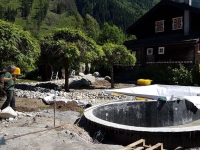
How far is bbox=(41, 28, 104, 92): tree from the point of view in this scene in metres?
15.0

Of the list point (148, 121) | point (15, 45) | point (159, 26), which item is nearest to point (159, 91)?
point (148, 121)

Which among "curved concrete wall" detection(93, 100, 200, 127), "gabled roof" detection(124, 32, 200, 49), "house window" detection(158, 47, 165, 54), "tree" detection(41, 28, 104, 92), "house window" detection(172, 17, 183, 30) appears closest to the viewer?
"curved concrete wall" detection(93, 100, 200, 127)

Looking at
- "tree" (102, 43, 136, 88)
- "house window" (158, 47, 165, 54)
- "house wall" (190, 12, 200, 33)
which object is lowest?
"tree" (102, 43, 136, 88)

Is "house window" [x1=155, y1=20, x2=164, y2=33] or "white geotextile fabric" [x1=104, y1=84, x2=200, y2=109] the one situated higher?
"house window" [x1=155, y1=20, x2=164, y2=33]

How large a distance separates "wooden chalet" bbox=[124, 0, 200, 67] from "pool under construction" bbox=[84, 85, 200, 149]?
11839mm

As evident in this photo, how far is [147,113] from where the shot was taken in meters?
9.95

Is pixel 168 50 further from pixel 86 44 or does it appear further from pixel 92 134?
pixel 92 134

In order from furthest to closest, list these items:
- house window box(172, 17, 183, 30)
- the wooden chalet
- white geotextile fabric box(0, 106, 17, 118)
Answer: house window box(172, 17, 183, 30)
the wooden chalet
white geotextile fabric box(0, 106, 17, 118)

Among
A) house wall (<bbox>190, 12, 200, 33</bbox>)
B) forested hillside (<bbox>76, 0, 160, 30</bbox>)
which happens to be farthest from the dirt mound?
forested hillside (<bbox>76, 0, 160, 30</bbox>)

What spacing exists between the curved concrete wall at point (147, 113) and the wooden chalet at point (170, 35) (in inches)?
466

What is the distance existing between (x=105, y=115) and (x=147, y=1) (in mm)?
135407

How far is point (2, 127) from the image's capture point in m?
7.05

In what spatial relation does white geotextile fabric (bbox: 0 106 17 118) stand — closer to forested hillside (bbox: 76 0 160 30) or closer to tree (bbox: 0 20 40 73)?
tree (bbox: 0 20 40 73)

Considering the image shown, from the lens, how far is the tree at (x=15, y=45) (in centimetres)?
1185
